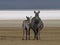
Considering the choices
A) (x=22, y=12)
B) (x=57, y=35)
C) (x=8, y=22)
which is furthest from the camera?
(x=22, y=12)

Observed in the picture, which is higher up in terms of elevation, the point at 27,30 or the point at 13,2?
the point at 13,2

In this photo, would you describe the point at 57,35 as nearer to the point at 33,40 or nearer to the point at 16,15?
the point at 33,40

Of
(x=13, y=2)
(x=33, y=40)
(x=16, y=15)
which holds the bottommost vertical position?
(x=33, y=40)

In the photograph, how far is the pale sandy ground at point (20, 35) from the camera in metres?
0.92

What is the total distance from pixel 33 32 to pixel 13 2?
1.76ft

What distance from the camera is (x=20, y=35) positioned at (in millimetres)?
1078

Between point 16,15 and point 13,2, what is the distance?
118 millimetres

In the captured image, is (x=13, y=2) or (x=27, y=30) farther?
(x=13, y=2)

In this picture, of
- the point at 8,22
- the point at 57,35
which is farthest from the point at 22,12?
the point at 57,35

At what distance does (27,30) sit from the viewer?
1010 mm

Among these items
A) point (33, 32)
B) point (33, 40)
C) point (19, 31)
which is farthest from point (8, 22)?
point (33, 40)

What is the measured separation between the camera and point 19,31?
1152 millimetres

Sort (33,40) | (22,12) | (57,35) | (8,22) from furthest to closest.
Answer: (22,12), (8,22), (57,35), (33,40)

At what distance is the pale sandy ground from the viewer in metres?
0.92
